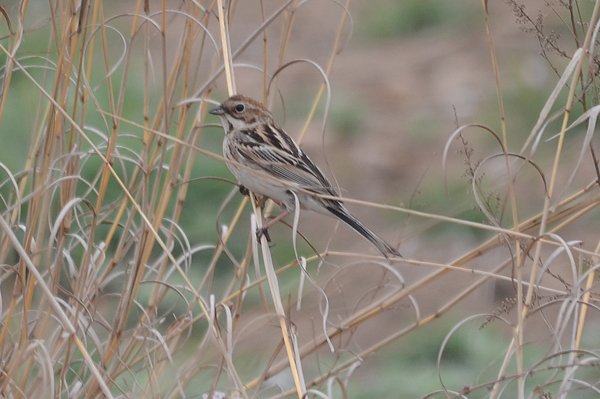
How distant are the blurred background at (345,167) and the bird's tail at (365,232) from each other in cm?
7

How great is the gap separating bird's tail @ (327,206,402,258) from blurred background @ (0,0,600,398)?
0.07m

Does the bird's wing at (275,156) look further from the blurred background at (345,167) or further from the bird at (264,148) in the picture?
the blurred background at (345,167)

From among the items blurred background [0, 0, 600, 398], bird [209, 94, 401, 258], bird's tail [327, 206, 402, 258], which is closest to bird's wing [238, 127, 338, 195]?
bird [209, 94, 401, 258]

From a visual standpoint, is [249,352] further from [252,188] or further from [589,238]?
[589,238]

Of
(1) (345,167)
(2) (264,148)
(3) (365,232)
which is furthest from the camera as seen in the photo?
(1) (345,167)

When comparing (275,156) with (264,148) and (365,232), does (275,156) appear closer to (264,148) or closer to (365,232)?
(264,148)

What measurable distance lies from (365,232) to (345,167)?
502 cm

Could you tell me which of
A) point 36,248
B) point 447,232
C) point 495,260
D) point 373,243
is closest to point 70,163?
point 36,248

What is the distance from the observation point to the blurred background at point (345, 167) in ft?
12.0

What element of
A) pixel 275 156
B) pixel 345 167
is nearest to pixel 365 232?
pixel 275 156

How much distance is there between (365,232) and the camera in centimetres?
401

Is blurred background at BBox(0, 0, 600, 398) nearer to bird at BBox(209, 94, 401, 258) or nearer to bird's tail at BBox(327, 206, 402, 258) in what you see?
bird's tail at BBox(327, 206, 402, 258)

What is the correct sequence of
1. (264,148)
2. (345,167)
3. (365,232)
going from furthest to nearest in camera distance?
(345,167) → (264,148) → (365,232)

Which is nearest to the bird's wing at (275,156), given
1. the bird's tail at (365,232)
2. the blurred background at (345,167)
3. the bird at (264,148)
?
the bird at (264,148)
